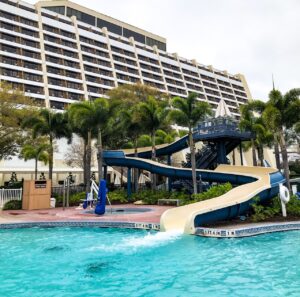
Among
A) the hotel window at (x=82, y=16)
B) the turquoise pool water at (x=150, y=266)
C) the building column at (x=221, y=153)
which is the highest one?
the hotel window at (x=82, y=16)

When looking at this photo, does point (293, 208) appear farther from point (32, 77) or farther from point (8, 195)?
point (32, 77)

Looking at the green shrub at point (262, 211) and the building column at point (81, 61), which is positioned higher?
the building column at point (81, 61)

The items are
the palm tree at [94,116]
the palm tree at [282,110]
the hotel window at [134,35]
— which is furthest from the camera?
the hotel window at [134,35]

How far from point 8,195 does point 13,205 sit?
114cm

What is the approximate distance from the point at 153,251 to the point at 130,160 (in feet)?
52.6

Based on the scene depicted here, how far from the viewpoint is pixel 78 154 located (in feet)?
146

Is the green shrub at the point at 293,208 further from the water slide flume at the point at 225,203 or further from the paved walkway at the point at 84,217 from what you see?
the paved walkway at the point at 84,217

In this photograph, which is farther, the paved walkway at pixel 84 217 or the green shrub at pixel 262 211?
the paved walkway at pixel 84 217

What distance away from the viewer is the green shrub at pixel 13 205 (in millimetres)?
22141

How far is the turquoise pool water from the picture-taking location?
663cm

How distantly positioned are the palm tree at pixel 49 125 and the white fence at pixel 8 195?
13.1 feet

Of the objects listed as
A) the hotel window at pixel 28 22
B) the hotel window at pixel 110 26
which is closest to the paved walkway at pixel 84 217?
the hotel window at pixel 28 22

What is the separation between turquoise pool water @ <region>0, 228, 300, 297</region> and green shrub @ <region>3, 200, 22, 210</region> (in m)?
10.9

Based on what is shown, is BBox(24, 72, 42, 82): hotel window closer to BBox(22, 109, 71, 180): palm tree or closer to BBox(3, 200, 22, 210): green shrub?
BBox(22, 109, 71, 180): palm tree
